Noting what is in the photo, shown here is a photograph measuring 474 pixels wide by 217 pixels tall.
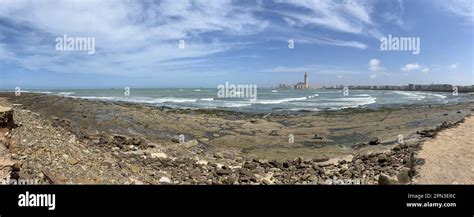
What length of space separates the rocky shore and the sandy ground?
0.34 m

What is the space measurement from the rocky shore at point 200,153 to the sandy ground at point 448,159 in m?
0.34

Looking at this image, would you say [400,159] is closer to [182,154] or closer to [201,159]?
[201,159]

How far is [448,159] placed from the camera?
30.3 ft

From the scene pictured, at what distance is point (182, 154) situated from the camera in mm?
12320

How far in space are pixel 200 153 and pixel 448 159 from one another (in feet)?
25.2

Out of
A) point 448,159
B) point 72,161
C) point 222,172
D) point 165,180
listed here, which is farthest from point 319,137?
point 72,161

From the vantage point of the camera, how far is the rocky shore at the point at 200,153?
7.69 metres

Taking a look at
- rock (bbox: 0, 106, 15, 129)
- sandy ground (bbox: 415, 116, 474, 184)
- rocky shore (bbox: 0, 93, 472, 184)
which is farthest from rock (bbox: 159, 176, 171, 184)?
sandy ground (bbox: 415, 116, 474, 184)

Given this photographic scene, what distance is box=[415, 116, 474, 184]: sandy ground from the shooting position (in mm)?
7855

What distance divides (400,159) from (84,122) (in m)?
14.3

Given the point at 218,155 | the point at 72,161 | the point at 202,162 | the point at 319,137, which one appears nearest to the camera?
the point at 72,161

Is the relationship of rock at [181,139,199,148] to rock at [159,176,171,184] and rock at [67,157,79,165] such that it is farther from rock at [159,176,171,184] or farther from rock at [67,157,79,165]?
rock at [67,157,79,165]

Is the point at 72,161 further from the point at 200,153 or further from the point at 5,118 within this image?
the point at 200,153

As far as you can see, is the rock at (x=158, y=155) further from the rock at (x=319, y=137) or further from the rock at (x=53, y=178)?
the rock at (x=319, y=137)
